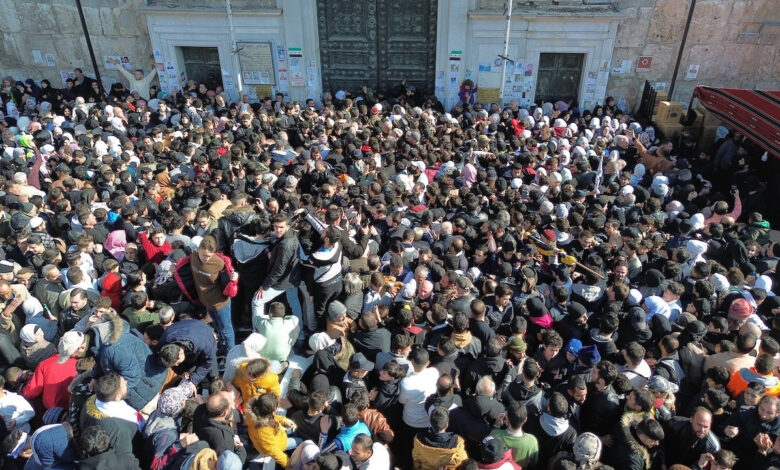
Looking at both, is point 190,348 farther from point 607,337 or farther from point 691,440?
point 691,440

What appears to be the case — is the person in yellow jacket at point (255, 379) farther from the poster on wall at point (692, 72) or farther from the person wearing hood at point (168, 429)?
the poster on wall at point (692, 72)

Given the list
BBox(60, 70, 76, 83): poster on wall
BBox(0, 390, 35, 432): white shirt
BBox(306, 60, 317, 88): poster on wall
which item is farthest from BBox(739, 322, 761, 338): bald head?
BBox(60, 70, 76, 83): poster on wall

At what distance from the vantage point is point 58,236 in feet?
20.4

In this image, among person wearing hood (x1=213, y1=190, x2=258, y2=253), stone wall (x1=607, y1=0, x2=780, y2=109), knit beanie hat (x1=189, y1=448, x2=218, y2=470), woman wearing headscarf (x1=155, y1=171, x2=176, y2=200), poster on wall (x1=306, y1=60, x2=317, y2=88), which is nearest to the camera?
knit beanie hat (x1=189, y1=448, x2=218, y2=470)

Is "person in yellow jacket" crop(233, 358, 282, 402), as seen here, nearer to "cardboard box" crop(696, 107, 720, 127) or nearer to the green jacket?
the green jacket

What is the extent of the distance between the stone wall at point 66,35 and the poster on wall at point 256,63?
2.57m

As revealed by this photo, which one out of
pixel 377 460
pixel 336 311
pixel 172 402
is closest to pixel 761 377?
pixel 377 460

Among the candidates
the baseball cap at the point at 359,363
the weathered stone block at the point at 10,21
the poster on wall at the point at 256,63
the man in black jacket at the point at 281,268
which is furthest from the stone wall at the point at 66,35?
the baseball cap at the point at 359,363

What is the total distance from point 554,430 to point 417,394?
99cm

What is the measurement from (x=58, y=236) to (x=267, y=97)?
766cm

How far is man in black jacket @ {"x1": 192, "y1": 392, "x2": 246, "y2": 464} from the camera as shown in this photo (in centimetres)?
335

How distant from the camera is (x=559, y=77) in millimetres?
12836

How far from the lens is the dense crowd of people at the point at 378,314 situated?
136 inches

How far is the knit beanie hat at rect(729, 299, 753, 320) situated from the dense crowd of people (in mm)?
14
